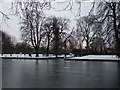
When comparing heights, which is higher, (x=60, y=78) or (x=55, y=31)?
(x=55, y=31)

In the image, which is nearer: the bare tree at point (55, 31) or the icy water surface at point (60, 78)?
the icy water surface at point (60, 78)

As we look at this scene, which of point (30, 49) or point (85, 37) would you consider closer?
point (85, 37)

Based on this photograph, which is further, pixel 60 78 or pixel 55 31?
pixel 55 31

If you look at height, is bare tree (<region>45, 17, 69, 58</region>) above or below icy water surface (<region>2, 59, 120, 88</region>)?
above

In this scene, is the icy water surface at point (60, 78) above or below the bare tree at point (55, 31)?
below

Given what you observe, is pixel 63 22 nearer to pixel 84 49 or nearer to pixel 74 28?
pixel 74 28

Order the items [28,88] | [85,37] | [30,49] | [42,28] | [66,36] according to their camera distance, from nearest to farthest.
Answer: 1. [28,88]
2. [42,28]
3. [66,36]
4. [85,37]
5. [30,49]

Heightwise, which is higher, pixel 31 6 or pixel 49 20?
pixel 49 20

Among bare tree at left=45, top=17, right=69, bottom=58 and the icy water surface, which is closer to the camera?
the icy water surface

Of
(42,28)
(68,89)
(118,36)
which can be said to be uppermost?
(42,28)

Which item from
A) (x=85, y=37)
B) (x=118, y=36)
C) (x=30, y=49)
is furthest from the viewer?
(x=30, y=49)

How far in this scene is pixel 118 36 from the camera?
17078 millimetres

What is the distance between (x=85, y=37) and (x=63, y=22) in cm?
812

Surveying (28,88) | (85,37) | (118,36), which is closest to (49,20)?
(85,37)
